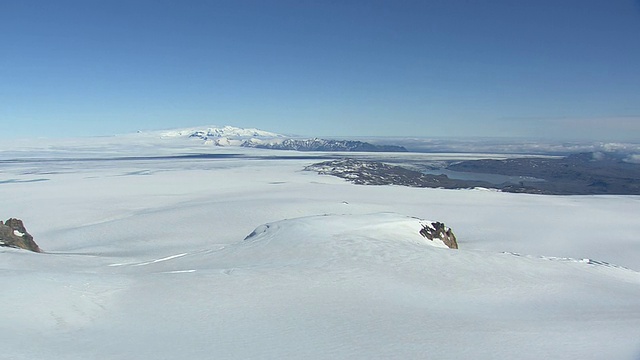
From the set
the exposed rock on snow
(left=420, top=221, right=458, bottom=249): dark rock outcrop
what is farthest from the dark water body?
the exposed rock on snow

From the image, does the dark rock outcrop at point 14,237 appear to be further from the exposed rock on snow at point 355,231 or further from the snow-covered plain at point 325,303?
the exposed rock on snow at point 355,231

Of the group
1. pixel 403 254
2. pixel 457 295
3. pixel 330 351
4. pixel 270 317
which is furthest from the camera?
pixel 403 254

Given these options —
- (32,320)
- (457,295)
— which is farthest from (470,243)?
(32,320)

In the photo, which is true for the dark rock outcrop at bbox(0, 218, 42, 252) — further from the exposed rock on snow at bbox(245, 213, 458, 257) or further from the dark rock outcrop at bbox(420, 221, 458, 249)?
the dark rock outcrop at bbox(420, 221, 458, 249)

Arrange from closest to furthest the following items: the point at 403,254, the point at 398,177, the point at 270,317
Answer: the point at 270,317, the point at 403,254, the point at 398,177

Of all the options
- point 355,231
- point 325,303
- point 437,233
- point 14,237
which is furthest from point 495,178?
point 325,303

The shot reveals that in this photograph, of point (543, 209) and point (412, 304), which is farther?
point (543, 209)

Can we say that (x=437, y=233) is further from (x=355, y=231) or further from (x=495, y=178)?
(x=495, y=178)

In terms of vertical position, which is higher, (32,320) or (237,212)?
(32,320)

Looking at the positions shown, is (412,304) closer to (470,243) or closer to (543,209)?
(470,243)
